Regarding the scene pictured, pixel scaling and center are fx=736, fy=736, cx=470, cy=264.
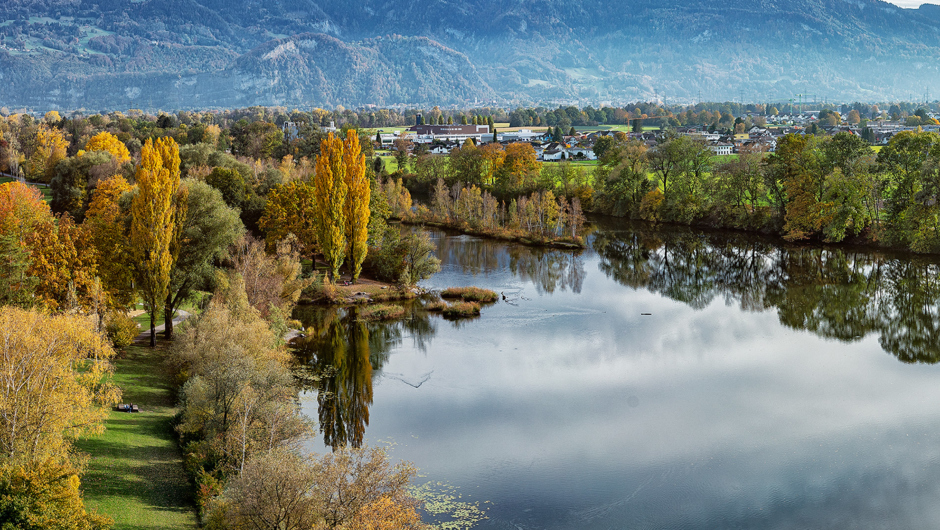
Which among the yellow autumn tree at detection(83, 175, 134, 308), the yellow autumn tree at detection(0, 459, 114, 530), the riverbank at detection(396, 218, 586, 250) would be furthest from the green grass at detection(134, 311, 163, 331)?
the riverbank at detection(396, 218, 586, 250)

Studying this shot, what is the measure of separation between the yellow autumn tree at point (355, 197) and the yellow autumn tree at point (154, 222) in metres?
13.9

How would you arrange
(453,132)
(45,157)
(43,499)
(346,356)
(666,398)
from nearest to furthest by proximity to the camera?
(43,499) < (666,398) < (346,356) < (45,157) < (453,132)

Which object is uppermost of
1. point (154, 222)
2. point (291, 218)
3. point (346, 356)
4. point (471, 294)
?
point (154, 222)

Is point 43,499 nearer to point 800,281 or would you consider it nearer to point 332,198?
point 332,198

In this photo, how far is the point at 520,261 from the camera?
58500 millimetres

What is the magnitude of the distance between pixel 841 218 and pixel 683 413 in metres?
38.2

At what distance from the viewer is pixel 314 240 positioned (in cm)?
4997

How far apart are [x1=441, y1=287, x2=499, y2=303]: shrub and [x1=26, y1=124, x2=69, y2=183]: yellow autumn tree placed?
60988mm

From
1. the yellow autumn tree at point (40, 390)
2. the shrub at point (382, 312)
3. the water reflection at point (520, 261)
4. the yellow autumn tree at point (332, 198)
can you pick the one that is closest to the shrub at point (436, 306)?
the shrub at point (382, 312)

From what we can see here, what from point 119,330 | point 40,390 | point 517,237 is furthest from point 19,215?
point 517,237

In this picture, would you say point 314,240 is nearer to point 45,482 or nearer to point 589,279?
point 589,279

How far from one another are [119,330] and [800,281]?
135ft

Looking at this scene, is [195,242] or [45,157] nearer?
[195,242]

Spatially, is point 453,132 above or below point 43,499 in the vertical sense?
above
